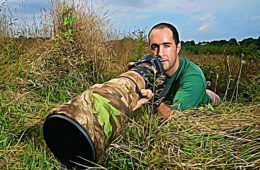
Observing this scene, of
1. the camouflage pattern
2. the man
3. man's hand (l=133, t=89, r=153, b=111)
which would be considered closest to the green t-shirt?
the man

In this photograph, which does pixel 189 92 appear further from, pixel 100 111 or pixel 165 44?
pixel 100 111

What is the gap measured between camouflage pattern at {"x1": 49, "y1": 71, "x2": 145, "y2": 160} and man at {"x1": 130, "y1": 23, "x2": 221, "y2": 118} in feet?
3.63

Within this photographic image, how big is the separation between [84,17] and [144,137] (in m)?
2.41

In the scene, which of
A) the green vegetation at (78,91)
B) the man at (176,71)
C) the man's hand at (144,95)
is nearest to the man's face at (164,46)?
the man at (176,71)

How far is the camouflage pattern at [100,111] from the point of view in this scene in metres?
1.08

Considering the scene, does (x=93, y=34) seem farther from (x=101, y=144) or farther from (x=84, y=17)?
(x=101, y=144)

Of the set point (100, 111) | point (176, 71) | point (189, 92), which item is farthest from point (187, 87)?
point (100, 111)

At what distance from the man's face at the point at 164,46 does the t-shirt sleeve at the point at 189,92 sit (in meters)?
0.28

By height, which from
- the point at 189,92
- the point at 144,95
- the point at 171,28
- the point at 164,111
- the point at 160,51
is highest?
the point at 171,28

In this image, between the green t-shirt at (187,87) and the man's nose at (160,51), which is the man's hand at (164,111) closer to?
the green t-shirt at (187,87)

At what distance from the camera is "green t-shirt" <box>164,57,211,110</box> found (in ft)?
7.99

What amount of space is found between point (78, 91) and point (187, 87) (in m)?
1.41

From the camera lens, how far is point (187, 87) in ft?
8.36

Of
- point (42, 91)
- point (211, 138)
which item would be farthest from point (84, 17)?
point (211, 138)
